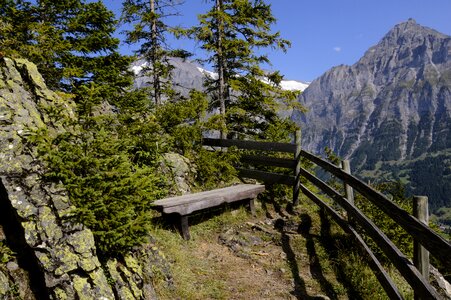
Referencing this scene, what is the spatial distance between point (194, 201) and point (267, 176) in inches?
175

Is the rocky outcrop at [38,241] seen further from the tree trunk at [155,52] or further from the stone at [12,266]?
the tree trunk at [155,52]

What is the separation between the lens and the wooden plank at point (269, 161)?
1107 cm

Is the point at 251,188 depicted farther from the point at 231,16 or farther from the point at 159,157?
the point at 231,16

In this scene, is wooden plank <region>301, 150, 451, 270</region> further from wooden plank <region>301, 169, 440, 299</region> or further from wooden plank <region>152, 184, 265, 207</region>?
wooden plank <region>152, 184, 265, 207</region>

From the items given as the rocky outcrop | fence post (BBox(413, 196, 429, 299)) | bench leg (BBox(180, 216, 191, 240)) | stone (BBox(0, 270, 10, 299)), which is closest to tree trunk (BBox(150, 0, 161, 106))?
bench leg (BBox(180, 216, 191, 240))

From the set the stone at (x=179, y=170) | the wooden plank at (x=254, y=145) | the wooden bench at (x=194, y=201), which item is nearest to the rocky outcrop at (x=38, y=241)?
the wooden bench at (x=194, y=201)

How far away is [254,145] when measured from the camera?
1234cm

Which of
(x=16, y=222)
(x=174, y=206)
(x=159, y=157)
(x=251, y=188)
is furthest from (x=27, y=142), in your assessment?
(x=251, y=188)

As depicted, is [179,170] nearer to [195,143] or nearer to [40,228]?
[195,143]

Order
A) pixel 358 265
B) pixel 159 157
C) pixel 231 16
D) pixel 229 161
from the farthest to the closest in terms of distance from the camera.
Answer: pixel 231 16, pixel 229 161, pixel 159 157, pixel 358 265

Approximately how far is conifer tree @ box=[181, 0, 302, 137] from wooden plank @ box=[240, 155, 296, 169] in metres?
4.64

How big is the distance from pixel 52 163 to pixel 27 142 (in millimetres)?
506

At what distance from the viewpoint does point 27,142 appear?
498 centimetres

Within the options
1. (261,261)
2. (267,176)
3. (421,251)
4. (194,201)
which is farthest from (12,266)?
(267,176)
